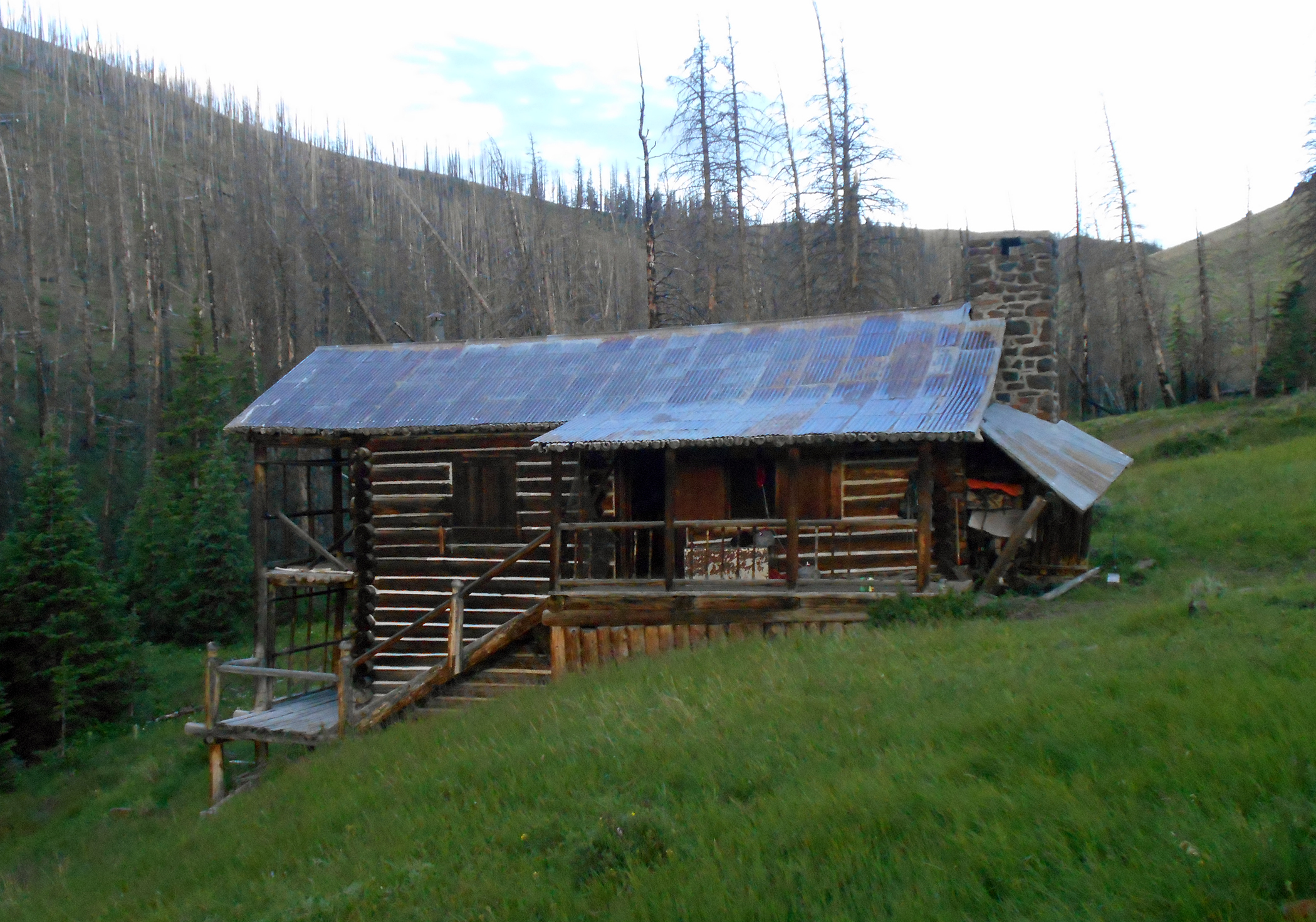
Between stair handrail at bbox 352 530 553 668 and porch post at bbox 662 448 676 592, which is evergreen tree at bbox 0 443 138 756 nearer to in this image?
stair handrail at bbox 352 530 553 668

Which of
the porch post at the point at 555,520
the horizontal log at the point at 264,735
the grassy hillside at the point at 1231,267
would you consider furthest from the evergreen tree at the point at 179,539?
the grassy hillside at the point at 1231,267

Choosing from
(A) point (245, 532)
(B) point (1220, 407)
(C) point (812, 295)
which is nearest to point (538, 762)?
(C) point (812, 295)

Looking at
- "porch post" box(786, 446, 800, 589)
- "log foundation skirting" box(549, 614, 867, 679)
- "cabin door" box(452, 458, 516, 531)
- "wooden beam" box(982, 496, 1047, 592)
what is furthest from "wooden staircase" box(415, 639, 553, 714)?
"wooden beam" box(982, 496, 1047, 592)

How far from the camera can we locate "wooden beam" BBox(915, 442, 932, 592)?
11.5 m

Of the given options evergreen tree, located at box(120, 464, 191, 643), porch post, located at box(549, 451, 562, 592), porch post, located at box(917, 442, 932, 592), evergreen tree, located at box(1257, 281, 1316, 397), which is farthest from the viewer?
evergreen tree, located at box(1257, 281, 1316, 397)

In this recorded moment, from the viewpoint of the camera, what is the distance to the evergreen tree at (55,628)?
22.2 meters

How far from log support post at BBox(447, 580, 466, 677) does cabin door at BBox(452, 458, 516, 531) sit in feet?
5.11

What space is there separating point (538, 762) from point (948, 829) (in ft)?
13.7

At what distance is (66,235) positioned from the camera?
5338 centimetres

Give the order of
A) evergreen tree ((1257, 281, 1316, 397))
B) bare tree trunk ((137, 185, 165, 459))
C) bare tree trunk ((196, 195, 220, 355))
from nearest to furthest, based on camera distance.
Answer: evergreen tree ((1257, 281, 1316, 397)) → bare tree trunk ((137, 185, 165, 459)) → bare tree trunk ((196, 195, 220, 355))

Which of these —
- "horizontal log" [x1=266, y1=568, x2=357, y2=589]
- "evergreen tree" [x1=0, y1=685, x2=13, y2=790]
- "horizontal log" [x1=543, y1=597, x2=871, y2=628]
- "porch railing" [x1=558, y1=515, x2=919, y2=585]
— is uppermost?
"porch railing" [x1=558, y1=515, x2=919, y2=585]

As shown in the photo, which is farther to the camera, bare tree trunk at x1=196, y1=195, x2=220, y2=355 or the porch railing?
bare tree trunk at x1=196, y1=195, x2=220, y2=355

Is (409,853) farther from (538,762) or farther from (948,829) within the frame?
(948,829)

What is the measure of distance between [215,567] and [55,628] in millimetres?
8407
